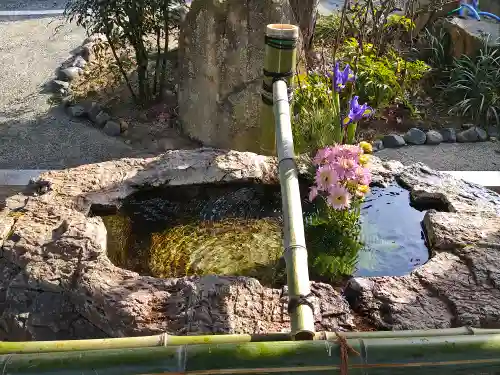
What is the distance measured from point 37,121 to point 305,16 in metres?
2.96

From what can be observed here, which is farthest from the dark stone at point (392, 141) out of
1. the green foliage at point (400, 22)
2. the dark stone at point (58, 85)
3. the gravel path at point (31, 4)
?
the gravel path at point (31, 4)

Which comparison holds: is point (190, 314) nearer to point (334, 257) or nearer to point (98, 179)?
point (334, 257)

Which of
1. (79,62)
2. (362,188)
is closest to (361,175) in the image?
(362,188)

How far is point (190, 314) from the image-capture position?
1.88m

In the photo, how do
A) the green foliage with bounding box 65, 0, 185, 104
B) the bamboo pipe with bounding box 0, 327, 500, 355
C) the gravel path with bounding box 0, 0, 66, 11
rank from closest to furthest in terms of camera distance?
the bamboo pipe with bounding box 0, 327, 500, 355, the green foliage with bounding box 65, 0, 185, 104, the gravel path with bounding box 0, 0, 66, 11

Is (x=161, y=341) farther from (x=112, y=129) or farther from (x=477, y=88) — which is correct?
(x=477, y=88)

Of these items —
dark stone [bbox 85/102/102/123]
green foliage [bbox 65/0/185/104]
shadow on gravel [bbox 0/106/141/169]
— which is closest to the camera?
shadow on gravel [bbox 0/106/141/169]

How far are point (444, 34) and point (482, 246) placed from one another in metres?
4.84

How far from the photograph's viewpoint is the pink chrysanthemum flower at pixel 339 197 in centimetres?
223

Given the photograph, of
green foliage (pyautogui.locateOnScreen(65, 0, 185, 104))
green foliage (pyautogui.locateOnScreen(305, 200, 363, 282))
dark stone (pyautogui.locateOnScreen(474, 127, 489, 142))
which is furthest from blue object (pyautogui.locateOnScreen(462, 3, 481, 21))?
green foliage (pyautogui.locateOnScreen(305, 200, 363, 282))

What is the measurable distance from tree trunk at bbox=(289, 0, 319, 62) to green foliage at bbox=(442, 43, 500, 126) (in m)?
1.57

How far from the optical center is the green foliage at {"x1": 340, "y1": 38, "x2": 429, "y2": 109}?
534 cm

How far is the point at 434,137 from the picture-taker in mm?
5285

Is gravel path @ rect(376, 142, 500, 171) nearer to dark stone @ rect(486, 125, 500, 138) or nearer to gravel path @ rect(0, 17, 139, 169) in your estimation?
dark stone @ rect(486, 125, 500, 138)
